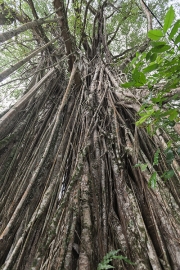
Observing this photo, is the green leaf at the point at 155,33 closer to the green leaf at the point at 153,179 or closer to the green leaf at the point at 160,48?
the green leaf at the point at 160,48

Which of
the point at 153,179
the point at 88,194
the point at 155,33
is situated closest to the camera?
the point at 155,33

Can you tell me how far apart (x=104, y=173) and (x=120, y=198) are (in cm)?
23

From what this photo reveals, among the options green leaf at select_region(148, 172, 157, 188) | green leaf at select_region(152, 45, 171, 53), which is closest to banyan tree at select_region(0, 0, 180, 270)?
green leaf at select_region(148, 172, 157, 188)

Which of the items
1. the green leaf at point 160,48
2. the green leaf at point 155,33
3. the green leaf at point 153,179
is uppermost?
the green leaf at point 155,33

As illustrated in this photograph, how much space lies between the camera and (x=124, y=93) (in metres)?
1.54

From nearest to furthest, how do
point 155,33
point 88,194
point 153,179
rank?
point 155,33, point 153,179, point 88,194

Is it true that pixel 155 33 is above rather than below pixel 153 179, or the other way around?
above

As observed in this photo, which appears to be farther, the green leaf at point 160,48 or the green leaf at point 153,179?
the green leaf at point 153,179

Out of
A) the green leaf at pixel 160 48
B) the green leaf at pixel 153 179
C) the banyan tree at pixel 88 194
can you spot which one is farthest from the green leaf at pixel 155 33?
the green leaf at pixel 153 179

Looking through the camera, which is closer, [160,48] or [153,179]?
[160,48]

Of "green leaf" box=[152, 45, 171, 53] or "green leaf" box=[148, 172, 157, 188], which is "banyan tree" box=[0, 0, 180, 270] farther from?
"green leaf" box=[152, 45, 171, 53]

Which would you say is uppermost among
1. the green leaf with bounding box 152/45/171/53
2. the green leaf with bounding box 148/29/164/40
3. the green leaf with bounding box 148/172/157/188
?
the green leaf with bounding box 148/29/164/40

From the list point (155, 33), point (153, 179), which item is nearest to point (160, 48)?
point (155, 33)

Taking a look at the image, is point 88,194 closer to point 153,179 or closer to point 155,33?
point 153,179
